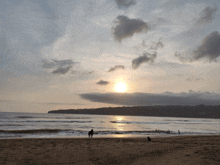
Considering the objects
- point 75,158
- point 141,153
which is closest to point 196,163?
point 141,153

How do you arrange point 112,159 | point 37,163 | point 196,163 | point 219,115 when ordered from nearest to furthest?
1. point 196,163
2. point 37,163
3. point 112,159
4. point 219,115

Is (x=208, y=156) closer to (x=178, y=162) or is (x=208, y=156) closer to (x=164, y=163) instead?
(x=178, y=162)

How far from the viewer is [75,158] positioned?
1190cm

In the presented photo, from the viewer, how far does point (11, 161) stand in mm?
11125

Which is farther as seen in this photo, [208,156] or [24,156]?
[24,156]

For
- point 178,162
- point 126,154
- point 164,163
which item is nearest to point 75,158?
point 126,154

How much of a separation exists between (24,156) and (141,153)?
8481 mm

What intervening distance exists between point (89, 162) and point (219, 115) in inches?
8715

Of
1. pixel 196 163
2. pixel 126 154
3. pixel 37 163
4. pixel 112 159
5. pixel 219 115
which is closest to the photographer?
pixel 196 163

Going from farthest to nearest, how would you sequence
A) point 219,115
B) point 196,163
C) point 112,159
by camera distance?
point 219,115 → point 112,159 → point 196,163

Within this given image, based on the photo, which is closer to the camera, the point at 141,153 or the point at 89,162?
the point at 89,162

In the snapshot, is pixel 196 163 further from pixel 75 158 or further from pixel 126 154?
pixel 75 158

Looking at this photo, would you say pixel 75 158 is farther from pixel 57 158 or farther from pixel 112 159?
pixel 112 159

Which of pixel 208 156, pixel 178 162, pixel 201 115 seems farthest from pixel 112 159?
pixel 201 115
